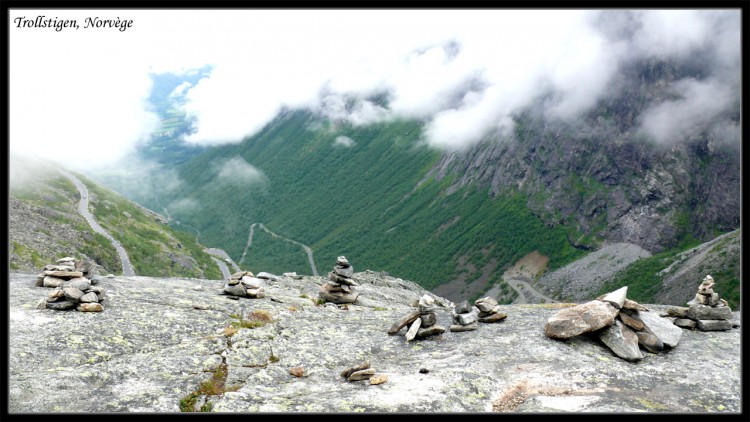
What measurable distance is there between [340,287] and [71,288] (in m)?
21.0

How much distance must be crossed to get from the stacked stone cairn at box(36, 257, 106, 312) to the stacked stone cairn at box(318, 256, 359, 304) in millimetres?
17721

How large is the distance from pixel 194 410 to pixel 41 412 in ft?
19.9

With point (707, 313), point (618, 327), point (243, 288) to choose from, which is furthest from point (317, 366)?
point (707, 313)

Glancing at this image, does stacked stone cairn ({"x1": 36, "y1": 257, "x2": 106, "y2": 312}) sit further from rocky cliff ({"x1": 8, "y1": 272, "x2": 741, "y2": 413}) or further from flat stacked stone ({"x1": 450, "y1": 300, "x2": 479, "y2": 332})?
flat stacked stone ({"x1": 450, "y1": 300, "x2": 479, "y2": 332})

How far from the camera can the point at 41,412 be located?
861 inches

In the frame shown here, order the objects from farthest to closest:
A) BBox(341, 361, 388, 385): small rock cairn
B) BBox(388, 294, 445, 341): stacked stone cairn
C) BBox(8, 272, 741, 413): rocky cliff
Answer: BBox(388, 294, 445, 341): stacked stone cairn < BBox(341, 361, 388, 385): small rock cairn < BBox(8, 272, 741, 413): rocky cliff

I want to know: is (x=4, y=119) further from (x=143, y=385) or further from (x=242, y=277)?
(x=242, y=277)

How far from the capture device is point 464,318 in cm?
3375

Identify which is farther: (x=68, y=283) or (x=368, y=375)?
(x=68, y=283)

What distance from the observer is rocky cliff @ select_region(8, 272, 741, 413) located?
907 inches

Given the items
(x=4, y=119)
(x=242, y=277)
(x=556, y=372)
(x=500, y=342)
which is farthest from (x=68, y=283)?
(x=556, y=372)

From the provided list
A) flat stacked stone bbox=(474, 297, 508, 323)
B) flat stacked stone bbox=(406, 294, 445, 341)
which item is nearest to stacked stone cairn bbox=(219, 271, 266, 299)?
flat stacked stone bbox=(406, 294, 445, 341)

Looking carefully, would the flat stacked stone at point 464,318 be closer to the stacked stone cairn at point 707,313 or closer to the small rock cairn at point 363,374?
the small rock cairn at point 363,374

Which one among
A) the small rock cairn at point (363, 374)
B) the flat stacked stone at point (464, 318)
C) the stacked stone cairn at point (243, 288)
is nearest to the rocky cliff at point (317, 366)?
the small rock cairn at point (363, 374)
